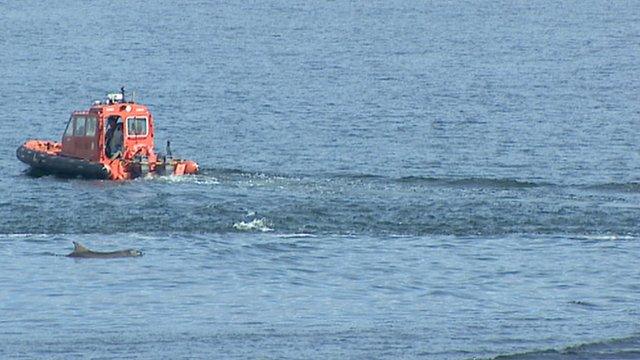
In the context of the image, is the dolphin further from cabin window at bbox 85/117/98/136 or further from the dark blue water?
cabin window at bbox 85/117/98/136

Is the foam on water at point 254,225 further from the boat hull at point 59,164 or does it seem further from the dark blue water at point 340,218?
the boat hull at point 59,164

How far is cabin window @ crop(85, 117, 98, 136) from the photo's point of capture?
48.4 m

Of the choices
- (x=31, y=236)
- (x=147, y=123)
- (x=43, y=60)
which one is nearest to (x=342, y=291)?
(x=31, y=236)

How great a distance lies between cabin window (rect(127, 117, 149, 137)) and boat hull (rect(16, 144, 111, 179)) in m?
1.46

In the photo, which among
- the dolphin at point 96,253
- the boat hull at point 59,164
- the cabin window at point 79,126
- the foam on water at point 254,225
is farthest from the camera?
the cabin window at point 79,126

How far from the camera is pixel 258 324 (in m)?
31.0

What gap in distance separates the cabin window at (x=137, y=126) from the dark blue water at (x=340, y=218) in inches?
80.1

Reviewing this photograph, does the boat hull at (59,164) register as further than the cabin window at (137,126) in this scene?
No

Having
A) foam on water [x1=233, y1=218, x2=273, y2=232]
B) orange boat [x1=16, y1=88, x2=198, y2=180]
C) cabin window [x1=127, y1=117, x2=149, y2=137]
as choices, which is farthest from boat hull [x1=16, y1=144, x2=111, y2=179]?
foam on water [x1=233, y1=218, x2=273, y2=232]

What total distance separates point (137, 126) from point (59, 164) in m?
2.50

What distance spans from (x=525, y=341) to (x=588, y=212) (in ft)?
44.6

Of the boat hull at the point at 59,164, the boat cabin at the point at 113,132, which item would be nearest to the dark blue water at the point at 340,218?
the boat hull at the point at 59,164

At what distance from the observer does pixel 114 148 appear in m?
48.9

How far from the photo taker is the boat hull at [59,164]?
47.7 meters
